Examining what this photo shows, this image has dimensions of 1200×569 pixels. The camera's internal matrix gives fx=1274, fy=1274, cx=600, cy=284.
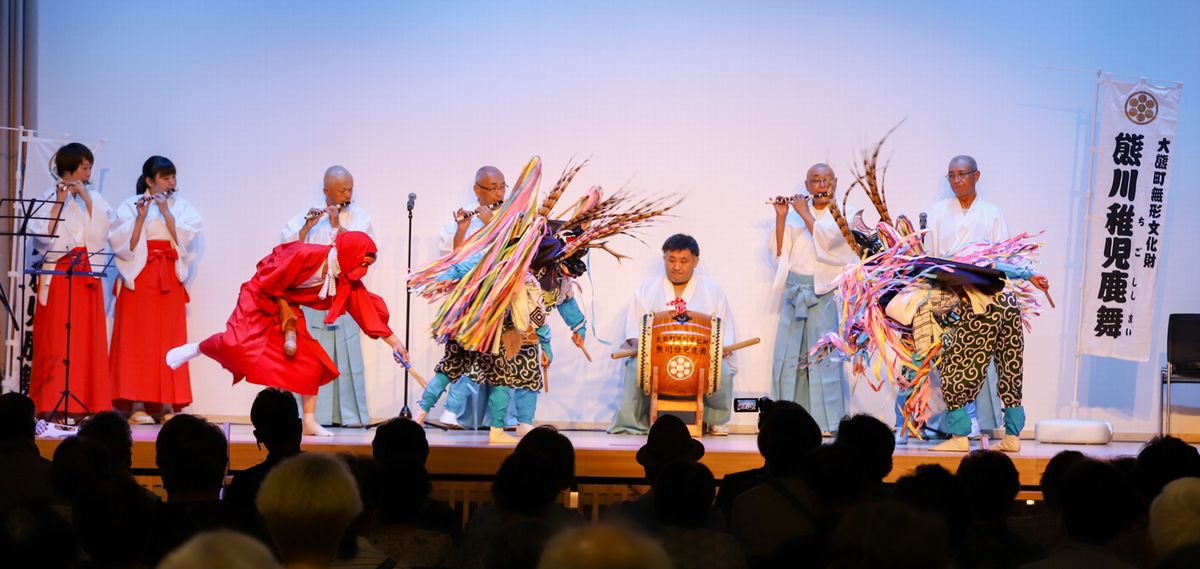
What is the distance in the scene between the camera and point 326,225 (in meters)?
8.15

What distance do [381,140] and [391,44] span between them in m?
0.66

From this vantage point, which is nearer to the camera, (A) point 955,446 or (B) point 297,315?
(B) point 297,315

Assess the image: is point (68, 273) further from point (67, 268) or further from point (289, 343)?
point (289, 343)

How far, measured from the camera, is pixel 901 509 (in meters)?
2.11

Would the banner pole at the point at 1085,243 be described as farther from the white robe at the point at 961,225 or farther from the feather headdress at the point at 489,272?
the feather headdress at the point at 489,272

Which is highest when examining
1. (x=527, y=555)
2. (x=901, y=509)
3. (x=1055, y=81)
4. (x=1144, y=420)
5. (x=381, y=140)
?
(x=1055, y=81)

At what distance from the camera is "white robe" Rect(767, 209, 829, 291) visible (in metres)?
8.34

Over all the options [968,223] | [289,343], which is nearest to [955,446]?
[968,223]

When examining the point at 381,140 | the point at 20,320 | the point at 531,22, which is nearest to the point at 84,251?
the point at 20,320

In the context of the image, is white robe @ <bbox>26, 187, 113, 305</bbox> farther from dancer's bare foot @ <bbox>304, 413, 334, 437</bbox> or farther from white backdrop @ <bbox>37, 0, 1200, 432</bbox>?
dancer's bare foot @ <bbox>304, 413, 334, 437</bbox>

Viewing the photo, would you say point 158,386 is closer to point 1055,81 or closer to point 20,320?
point 20,320

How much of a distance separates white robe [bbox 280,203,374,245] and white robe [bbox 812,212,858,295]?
2.91 metres

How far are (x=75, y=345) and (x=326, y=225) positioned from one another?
1.67m

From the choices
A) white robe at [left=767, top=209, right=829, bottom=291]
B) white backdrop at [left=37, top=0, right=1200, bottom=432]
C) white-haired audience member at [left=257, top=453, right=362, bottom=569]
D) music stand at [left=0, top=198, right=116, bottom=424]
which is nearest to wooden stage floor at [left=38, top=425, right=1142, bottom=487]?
music stand at [left=0, top=198, right=116, bottom=424]
